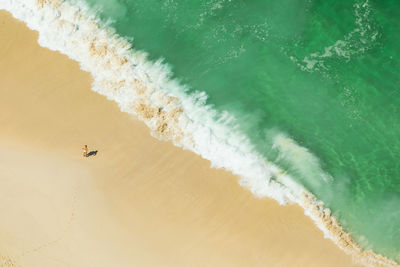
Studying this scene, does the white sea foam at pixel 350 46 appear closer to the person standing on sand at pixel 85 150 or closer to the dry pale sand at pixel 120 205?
the dry pale sand at pixel 120 205

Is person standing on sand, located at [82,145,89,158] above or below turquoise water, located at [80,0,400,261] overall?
below

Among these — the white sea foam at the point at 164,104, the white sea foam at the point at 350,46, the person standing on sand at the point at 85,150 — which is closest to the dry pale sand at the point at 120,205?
the person standing on sand at the point at 85,150

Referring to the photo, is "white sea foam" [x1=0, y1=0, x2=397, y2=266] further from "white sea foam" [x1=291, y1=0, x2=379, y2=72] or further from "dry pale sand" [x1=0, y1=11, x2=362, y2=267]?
"white sea foam" [x1=291, y1=0, x2=379, y2=72]

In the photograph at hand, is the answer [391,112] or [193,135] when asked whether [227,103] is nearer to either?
[193,135]

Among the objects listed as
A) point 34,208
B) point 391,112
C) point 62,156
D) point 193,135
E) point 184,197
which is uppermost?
point 391,112

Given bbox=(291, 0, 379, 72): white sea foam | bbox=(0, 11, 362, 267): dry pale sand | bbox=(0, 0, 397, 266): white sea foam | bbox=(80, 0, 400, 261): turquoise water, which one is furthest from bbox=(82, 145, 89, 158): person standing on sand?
bbox=(291, 0, 379, 72): white sea foam

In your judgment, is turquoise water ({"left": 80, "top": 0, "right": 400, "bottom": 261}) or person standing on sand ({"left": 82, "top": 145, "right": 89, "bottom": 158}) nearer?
person standing on sand ({"left": 82, "top": 145, "right": 89, "bottom": 158})

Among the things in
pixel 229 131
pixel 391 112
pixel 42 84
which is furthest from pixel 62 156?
pixel 391 112
